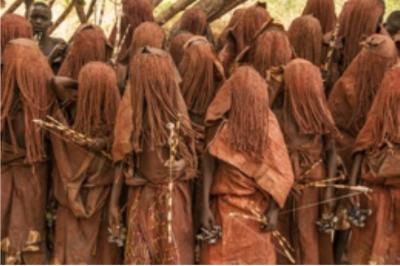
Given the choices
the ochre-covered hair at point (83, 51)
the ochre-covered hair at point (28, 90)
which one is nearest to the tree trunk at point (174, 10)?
the ochre-covered hair at point (83, 51)

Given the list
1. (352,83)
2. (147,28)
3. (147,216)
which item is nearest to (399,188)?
(352,83)

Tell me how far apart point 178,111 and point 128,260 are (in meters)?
0.88

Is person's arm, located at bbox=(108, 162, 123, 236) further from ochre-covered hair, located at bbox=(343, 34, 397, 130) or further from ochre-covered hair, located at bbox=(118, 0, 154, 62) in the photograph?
ochre-covered hair, located at bbox=(118, 0, 154, 62)

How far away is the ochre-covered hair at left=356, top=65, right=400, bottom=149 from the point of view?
489 cm

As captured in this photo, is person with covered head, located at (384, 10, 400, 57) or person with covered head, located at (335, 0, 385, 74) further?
person with covered head, located at (384, 10, 400, 57)

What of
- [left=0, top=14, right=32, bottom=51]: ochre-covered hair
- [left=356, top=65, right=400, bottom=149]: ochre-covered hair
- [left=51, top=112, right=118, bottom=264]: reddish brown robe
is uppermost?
[left=0, top=14, right=32, bottom=51]: ochre-covered hair

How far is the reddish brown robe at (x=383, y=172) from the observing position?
4.89 m

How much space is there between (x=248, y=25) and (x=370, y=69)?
115 centimetres

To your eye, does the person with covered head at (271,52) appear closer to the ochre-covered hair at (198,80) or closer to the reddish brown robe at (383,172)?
the ochre-covered hair at (198,80)

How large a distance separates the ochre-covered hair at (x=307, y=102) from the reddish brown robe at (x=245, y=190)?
257 mm

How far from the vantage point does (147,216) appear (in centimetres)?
479

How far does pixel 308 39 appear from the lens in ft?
19.6

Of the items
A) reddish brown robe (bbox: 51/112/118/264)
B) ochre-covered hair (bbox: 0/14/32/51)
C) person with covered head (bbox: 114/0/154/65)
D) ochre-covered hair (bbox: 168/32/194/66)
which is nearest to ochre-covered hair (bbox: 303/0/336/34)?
ochre-covered hair (bbox: 168/32/194/66)

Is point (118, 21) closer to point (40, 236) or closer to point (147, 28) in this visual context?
point (147, 28)
